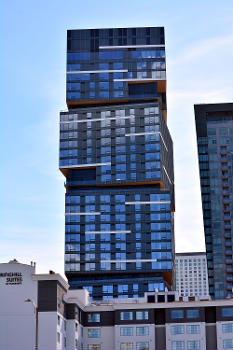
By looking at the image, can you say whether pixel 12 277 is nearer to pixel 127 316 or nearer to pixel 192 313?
pixel 127 316

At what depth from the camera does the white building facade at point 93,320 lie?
136125 mm

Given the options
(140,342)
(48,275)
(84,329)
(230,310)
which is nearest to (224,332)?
(230,310)

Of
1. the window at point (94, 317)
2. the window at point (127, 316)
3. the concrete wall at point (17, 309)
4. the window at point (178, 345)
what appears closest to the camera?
the concrete wall at point (17, 309)

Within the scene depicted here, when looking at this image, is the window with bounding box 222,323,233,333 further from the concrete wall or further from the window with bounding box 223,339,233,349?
the concrete wall

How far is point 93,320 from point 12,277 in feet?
83.2

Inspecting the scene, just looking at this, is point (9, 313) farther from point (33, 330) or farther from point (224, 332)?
point (224, 332)

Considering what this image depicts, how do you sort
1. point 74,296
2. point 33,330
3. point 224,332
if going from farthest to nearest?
1. point 74,296
2. point 224,332
3. point 33,330

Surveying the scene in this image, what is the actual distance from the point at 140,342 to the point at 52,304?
25.8 metres

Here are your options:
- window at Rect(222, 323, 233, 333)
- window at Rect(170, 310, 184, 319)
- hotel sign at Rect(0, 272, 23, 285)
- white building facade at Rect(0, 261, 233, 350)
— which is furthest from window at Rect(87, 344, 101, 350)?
window at Rect(222, 323, 233, 333)

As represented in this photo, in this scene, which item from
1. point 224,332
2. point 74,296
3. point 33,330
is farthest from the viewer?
point 74,296

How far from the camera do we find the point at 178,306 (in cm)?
15350

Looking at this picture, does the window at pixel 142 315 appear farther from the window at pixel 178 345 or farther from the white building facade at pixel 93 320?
the window at pixel 178 345

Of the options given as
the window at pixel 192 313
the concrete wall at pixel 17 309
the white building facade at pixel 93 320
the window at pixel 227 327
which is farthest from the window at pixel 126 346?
the concrete wall at pixel 17 309

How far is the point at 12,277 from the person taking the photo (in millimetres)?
139250
